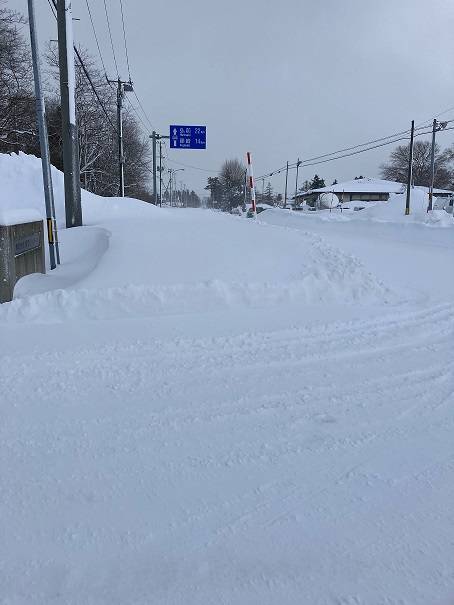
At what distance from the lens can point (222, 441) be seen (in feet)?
10.3

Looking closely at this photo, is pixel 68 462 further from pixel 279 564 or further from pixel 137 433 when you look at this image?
pixel 279 564

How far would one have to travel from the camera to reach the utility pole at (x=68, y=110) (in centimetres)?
1054

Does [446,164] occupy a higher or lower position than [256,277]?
higher

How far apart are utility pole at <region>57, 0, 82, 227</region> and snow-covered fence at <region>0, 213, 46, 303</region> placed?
330 cm

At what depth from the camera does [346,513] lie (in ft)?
8.15

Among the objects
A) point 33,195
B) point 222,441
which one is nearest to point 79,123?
point 33,195

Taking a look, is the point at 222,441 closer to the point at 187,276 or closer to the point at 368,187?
the point at 187,276

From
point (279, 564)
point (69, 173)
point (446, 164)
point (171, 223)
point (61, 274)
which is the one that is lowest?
point (279, 564)

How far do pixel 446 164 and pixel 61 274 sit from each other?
95111 millimetres

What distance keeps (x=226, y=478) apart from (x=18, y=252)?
546 cm

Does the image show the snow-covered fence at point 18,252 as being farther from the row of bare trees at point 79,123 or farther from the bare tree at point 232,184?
the bare tree at point 232,184

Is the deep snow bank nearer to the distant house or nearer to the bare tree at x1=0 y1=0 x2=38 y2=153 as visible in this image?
the bare tree at x1=0 y1=0 x2=38 y2=153

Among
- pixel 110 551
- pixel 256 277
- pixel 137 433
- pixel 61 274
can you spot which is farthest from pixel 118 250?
pixel 110 551

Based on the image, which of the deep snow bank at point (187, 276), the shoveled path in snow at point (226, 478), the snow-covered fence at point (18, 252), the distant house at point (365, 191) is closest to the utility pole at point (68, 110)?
the deep snow bank at point (187, 276)
